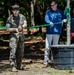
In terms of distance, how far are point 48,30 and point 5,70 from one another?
1.62 meters

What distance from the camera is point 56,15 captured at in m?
9.27

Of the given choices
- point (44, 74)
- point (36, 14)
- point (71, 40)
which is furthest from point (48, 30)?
point (36, 14)

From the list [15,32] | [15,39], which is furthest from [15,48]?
[15,32]

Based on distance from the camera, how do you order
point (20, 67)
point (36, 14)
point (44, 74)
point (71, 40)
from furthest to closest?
point (36, 14), point (71, 40), point (20, 67), point (44, 74)

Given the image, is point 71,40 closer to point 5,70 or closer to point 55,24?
point 55,24

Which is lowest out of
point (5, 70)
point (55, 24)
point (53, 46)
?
point (5, 70)

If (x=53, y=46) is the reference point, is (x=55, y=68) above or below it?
below

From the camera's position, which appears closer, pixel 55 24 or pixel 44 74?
pixel 44 74

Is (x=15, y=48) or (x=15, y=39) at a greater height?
(x=15, y=39)

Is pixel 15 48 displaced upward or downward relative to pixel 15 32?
downward

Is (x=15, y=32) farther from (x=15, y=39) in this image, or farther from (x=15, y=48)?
(x=15, y=48)

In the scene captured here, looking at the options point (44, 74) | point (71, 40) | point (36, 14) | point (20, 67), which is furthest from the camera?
point (36, 14)

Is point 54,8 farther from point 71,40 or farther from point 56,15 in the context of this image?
point 71,40

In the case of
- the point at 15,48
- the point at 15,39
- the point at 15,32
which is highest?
the point at 15,32
